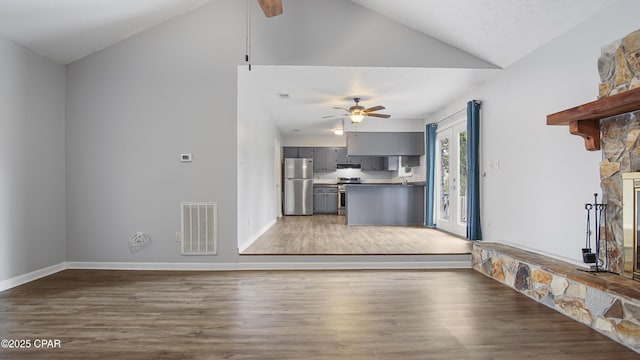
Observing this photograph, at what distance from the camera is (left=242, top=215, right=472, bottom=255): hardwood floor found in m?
4.15

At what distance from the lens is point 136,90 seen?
395 cm

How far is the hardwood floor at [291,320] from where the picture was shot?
1995 millimetres

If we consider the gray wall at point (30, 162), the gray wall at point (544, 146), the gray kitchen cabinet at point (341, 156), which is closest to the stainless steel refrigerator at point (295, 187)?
the gray kitchen cabinet at point (341, 156)

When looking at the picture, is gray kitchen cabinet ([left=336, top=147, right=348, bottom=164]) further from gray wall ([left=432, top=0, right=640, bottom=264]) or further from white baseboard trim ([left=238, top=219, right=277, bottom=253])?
gray wall ([left=432, top=0, right=640, bottom=264])

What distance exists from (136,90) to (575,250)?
16.4 ft

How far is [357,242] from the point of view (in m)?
4.85

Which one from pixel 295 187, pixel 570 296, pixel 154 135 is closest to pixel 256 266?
pixel 154 135

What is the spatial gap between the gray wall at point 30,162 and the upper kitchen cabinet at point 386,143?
210 inches

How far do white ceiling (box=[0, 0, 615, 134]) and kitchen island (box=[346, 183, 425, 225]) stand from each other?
2.41 meters

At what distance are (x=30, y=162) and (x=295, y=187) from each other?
6272 millimetres

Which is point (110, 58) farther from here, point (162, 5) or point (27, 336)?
point (27, 336)

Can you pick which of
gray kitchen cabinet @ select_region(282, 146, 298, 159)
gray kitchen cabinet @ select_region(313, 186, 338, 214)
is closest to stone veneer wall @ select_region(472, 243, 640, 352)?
gray kitchen cabinet @ select_region(313, 186, 338, 214)

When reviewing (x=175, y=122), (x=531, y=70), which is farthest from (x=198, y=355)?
(x=531, y=70)

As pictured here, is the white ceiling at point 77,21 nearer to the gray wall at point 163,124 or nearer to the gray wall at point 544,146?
the gray wall at point 163,124
